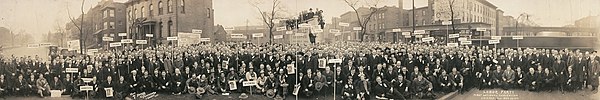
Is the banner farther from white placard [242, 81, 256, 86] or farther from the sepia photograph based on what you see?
white placard [242, 81, 256, 86]

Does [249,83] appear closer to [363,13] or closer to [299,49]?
[299,49]

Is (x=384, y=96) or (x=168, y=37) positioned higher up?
(x=168, y=37)

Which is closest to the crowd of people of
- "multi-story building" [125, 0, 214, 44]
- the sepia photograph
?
the sepia photograph

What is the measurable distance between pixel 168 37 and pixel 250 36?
0.56 meters

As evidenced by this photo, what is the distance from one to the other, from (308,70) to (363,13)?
533 mm

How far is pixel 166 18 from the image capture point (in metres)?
3.85

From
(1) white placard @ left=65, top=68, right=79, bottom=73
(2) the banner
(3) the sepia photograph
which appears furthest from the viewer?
(1) white placard @ left=65, top=68, right=79, bottom=73

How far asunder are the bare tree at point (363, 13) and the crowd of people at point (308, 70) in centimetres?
12

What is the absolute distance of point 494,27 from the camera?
369 centimetres

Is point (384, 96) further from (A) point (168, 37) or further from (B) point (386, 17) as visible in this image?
(A) point (168, 37)

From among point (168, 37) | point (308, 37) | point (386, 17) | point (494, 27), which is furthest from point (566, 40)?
point (168, 37)

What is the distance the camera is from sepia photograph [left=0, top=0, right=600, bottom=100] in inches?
147

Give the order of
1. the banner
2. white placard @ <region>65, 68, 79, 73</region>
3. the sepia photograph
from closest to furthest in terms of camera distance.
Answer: the sepia photograph
the banner
white placard @ <region>65, 68, 79, 73</region>

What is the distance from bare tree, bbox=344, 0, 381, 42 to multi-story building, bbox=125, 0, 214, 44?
37.9 inches
